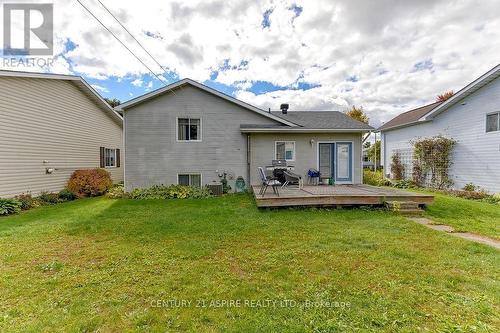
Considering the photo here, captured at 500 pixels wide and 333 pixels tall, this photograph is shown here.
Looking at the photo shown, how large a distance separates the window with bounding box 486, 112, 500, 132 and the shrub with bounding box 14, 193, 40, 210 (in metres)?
18.5

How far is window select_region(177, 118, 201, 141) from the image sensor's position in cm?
1095

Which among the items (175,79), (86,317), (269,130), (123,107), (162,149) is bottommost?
(86,317)

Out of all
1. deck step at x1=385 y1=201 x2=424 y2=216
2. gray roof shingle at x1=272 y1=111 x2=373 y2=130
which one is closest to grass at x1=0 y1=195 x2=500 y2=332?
deck step at x1=385 y1=201 x2=424 y2=216

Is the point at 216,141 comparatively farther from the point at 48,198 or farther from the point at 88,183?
the point at 48,198

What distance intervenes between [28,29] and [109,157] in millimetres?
8121

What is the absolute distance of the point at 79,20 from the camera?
6.72 metres

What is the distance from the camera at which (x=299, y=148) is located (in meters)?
11.1

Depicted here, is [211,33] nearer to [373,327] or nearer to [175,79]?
[175,79]

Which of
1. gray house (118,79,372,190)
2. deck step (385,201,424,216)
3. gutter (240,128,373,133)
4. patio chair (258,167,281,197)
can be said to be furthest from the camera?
gray house (118,79,372,190)

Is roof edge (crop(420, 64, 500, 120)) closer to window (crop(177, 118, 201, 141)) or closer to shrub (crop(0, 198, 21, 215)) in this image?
window (crop(177, 118, 201, 141))

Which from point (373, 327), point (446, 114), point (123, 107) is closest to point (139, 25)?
point (123, 107)

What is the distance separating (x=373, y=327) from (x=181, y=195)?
8.77 meters

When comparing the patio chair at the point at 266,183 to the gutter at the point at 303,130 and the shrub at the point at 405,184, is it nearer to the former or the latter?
the gutter at the point at 303,130

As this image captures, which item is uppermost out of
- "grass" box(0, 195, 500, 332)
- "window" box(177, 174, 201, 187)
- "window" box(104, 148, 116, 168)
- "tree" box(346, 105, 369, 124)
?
Result: "tree" box(346, 105, 369, 124)
